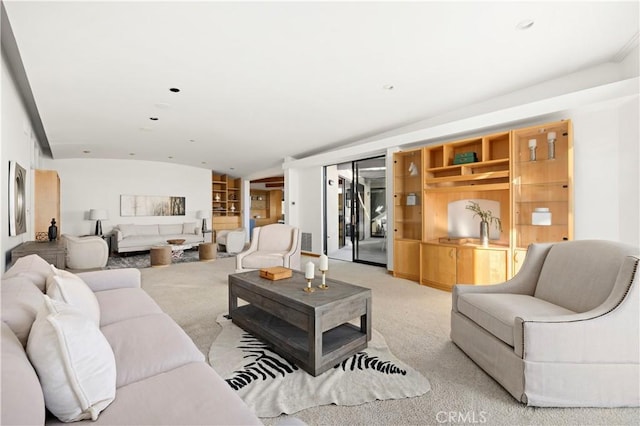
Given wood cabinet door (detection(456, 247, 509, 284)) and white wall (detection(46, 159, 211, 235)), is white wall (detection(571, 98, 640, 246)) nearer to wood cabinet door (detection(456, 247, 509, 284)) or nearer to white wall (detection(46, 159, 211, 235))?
wood cabinet door (detection(456, 247, 509, 284))

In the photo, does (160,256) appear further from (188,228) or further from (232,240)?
(188,228)

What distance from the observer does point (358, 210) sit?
6.77m

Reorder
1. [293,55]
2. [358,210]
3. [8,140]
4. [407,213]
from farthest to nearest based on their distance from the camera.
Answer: [358,210] < [407,213] < [8,140] < [293,55]

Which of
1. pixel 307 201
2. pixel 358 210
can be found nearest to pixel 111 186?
pixel 307 201

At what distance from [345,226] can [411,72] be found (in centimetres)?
510

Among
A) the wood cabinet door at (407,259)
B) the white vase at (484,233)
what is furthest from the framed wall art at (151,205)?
the white vase at (484,233)

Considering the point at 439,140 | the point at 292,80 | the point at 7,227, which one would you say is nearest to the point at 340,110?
the point at 292,80

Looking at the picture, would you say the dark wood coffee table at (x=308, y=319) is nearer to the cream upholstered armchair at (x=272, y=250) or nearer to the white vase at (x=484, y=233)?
the cream upholstered armchair at (x=272, y=250)

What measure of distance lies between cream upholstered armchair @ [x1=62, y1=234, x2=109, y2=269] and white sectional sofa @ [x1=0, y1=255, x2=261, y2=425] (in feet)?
14.3

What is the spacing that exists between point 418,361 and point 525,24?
2.72 metres

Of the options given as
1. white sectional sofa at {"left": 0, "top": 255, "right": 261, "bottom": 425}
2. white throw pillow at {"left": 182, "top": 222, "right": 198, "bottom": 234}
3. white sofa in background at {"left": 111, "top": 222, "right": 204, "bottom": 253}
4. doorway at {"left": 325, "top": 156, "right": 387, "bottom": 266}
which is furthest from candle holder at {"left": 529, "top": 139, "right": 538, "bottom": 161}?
white throw pillow at {"left": 182, "top": 222, "right": 198, "bottom": 234}

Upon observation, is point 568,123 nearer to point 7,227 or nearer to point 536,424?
point 536,424

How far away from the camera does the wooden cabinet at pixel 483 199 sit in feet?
11.3

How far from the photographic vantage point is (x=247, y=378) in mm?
1979
